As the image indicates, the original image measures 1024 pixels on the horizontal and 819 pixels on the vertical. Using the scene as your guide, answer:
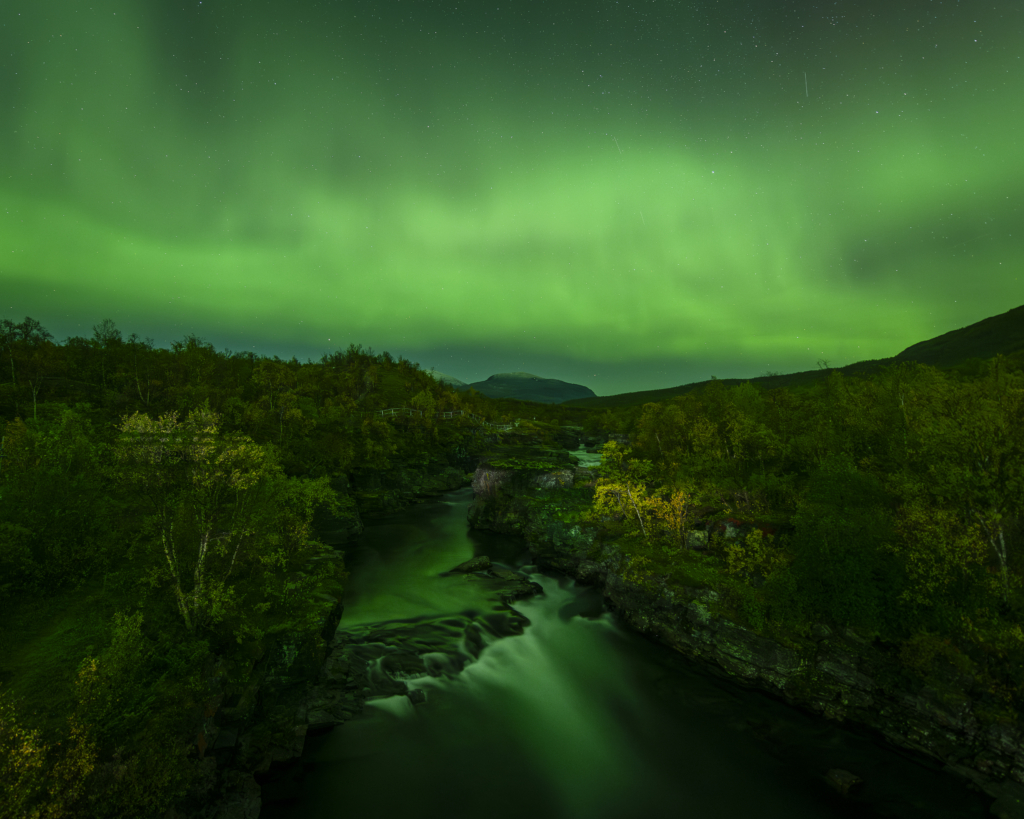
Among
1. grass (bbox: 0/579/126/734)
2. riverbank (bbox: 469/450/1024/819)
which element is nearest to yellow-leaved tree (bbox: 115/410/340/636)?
grass (bbox: 0/579/126/734)

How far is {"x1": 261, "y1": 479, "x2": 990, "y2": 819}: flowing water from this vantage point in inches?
715

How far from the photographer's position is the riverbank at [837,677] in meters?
18.3

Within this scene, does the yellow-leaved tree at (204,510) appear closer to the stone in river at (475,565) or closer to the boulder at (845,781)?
the stone in river at (475,565)

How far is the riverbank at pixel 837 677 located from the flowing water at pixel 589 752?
867 mm

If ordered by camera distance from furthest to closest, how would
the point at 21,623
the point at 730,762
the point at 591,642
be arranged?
the point at 591,642, the point at 730,762, the point at 21,623

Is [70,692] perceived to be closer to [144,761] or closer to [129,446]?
[144,761]

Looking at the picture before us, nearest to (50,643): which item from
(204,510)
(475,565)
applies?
(204,510)

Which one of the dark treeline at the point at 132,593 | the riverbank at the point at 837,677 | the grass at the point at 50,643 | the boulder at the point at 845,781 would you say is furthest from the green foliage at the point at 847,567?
the grass at the point at 50,643

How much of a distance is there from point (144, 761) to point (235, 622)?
8281 millimetres

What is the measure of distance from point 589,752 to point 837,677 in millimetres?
14028

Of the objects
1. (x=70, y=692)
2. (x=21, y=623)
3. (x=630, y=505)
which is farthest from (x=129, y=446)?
(x=630, y=505)

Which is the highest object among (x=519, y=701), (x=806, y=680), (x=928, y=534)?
(x=928, y=534)

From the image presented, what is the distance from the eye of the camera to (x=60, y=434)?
88.4ft

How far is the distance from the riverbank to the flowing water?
0.87 m
